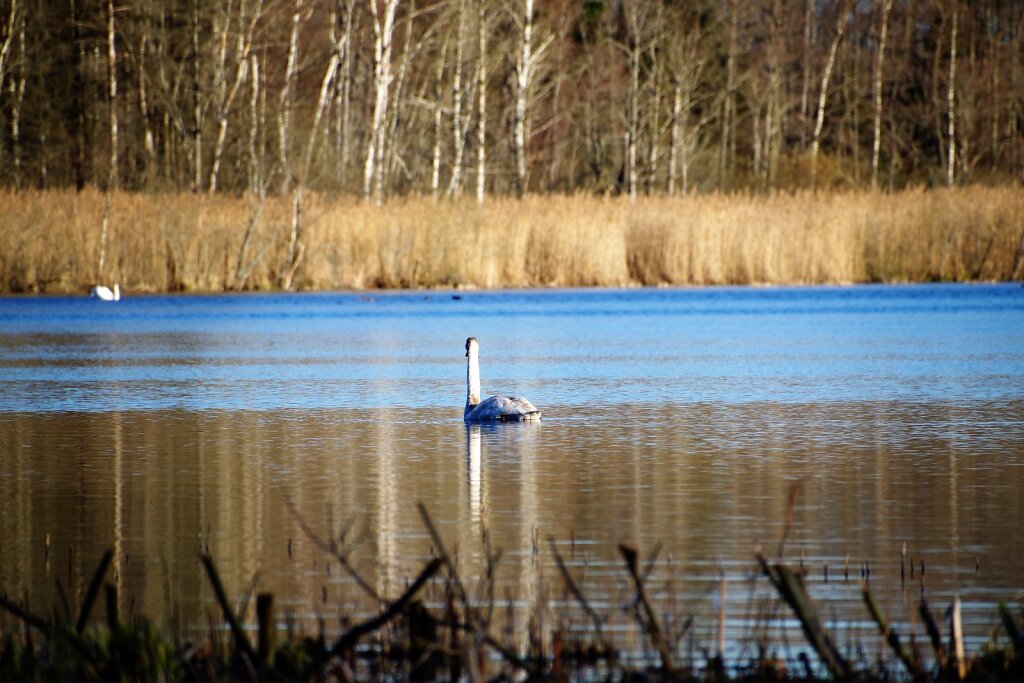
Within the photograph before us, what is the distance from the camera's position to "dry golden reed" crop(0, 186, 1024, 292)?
2542 centimetres

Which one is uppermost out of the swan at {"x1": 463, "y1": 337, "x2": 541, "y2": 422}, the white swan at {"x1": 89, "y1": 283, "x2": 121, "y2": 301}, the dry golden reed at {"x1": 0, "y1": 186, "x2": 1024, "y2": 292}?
the dry golden reed at {"x1": 0, "y1": 186, "x2": 1024, "y2": 292}

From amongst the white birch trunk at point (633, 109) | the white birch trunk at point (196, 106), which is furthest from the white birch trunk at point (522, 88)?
the white birch trunk at point (196, 106)

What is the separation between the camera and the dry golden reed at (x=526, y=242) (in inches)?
1001

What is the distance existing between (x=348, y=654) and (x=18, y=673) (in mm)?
826

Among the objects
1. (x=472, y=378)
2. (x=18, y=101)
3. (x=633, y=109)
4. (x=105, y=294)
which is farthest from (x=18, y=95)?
(x=472, y=378)

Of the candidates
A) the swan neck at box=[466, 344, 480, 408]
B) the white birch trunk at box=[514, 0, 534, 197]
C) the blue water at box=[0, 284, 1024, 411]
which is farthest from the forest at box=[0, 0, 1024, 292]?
the swan neck at box=[466, 344, 480, 408]

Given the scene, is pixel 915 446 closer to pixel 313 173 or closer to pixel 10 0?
pixel 313 173

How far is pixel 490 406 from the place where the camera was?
406 inches

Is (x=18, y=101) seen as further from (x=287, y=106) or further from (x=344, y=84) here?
(x=287, y=106)

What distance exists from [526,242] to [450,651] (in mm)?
22632

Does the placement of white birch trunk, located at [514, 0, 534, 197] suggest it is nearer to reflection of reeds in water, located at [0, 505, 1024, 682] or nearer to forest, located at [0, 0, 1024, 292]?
forest, located at [0, 0, 1024, 292]

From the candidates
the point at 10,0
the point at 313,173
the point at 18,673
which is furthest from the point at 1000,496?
the point at 10,0

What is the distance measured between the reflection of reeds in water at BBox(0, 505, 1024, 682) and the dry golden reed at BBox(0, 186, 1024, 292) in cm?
2162

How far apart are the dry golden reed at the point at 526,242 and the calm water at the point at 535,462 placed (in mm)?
7061
